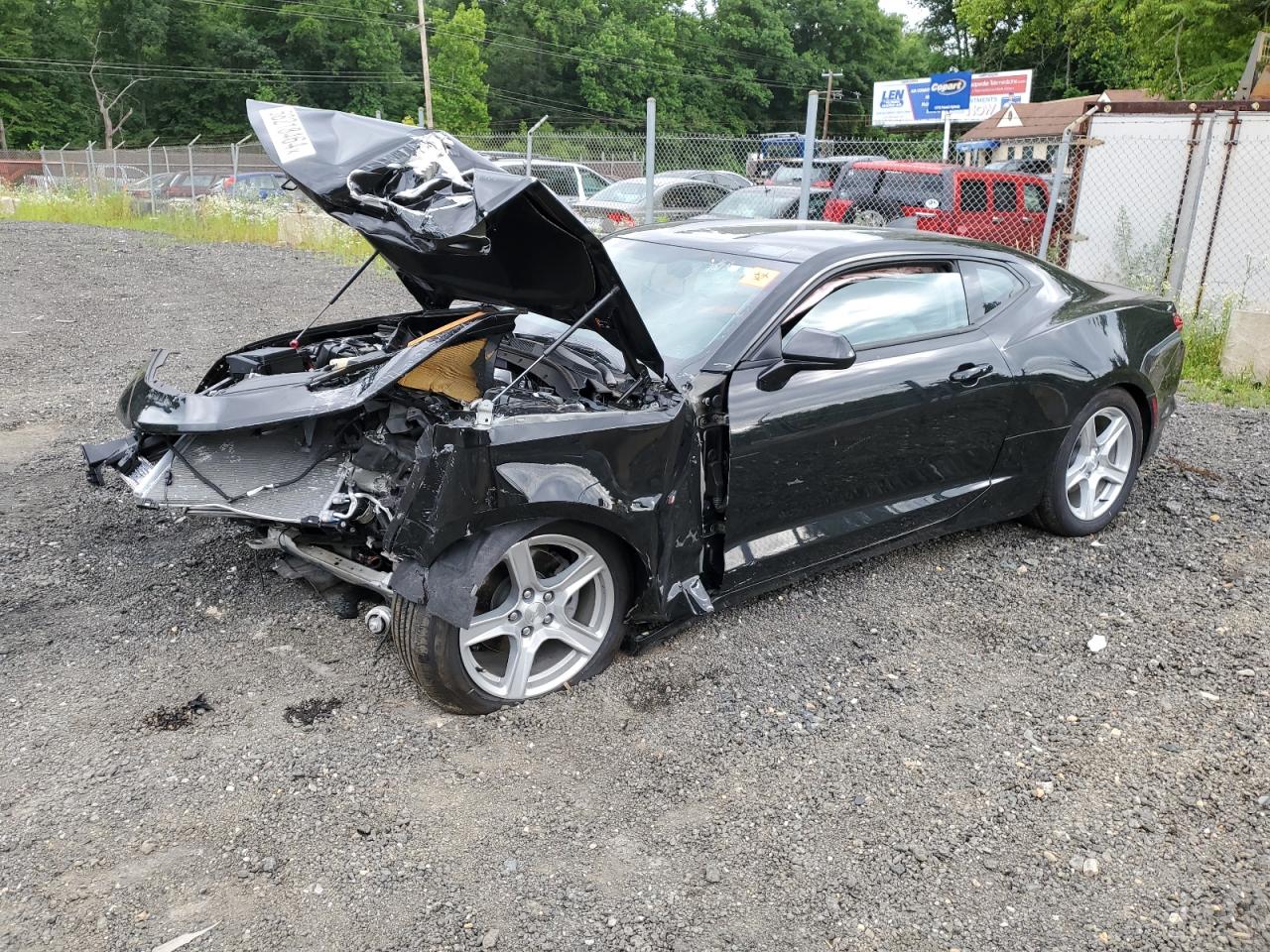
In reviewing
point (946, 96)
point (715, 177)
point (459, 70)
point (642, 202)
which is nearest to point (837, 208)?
point (642, 202)

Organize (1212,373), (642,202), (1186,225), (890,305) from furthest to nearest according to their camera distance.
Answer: (642,202) < (1186,225) < (1212,373) < (890,305)

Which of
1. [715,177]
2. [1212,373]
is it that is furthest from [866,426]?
[715,177]

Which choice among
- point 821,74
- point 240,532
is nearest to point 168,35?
point 821,74

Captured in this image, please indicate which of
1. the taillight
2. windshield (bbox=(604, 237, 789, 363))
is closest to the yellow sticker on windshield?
windshield (bbox=(604, 237, 789, 363))

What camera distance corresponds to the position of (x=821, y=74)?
66.1m

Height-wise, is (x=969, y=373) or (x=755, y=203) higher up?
(x=969, y=373)

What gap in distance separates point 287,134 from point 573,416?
1.31 metres

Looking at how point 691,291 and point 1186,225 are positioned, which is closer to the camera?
point 691,291

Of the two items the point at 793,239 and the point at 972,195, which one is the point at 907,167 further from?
the point at 793,239

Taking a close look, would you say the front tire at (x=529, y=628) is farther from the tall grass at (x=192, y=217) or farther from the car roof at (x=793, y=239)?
the tall grass at (x=192, y=217)

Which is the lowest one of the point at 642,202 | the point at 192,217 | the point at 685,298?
the point at 192,217

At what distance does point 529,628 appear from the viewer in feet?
11.0

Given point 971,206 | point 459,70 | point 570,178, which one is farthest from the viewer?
point 459,70

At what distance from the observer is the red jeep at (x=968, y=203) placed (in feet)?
41.3
